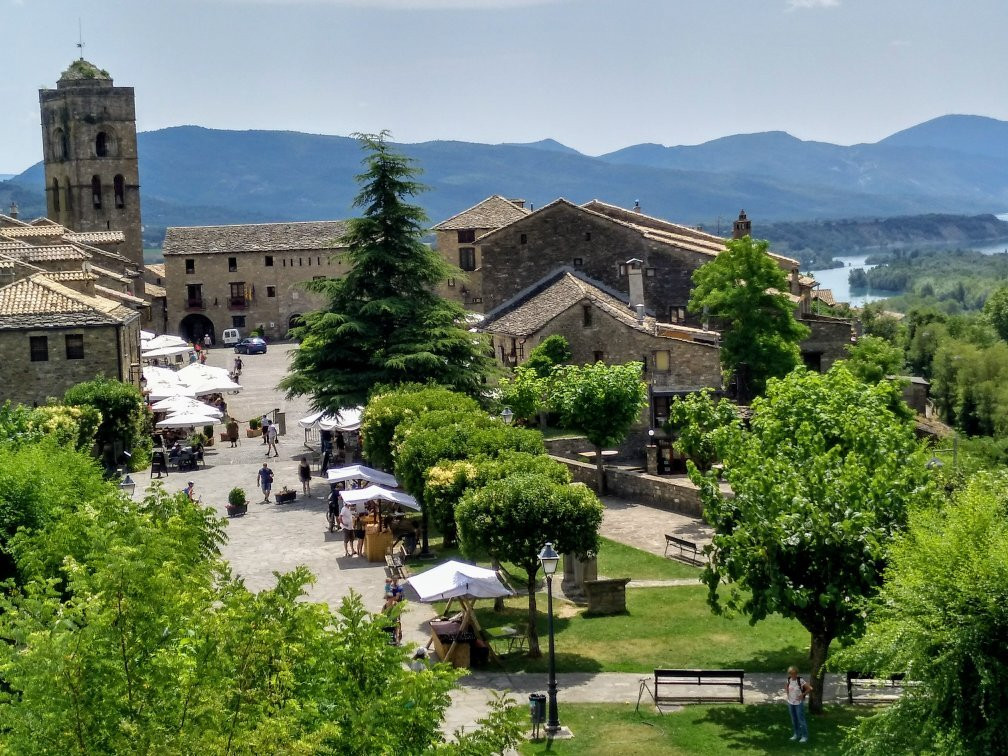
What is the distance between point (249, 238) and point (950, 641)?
90105 millimetres

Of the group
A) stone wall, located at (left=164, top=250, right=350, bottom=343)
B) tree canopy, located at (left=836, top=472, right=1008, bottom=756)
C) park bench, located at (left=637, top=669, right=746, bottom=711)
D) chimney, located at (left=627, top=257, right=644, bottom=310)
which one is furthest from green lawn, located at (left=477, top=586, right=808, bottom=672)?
stone wall, located at (left=164, top=250, right=350, bottom=343)

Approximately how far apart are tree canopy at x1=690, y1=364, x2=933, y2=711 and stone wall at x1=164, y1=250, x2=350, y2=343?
75337 mm

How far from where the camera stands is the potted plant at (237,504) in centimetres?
4141

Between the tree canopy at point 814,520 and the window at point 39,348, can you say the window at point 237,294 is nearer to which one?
the window at point 39,348

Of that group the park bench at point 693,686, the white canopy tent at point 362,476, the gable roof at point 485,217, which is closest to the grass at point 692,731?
the park bench at point 693,686

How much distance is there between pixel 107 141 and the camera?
109188mm

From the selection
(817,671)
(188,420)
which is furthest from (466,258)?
(817,671)

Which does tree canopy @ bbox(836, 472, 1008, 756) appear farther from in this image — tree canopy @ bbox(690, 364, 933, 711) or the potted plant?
the potted plant

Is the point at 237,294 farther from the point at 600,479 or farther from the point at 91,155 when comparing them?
the point at 600,479

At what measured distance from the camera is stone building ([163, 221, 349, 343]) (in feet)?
334

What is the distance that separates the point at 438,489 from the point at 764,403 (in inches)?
294

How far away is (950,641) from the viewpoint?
60.5 ft

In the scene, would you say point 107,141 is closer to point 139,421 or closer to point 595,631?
point 139,421

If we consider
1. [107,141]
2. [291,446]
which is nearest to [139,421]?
[291,446]
